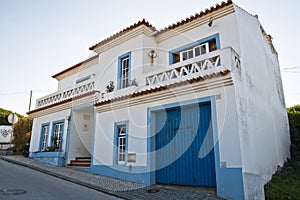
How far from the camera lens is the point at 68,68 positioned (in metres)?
15.7

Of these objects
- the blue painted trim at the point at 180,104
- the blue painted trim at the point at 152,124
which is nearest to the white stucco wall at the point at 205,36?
the blue painted trim at the point at 180,104

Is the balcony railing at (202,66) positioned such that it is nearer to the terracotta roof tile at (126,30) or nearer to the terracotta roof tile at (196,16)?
the terracotta roof tile at (196,16)

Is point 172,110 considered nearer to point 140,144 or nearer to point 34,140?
point 140,144

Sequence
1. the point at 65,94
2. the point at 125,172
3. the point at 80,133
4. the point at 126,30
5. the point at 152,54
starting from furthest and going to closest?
1. the point at 65,94
2. the point at 80,133
3. the point at 126,30
4. the point at 152,54
5. the point at 125,172

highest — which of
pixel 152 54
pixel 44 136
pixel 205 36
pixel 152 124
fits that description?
pixel 205 36

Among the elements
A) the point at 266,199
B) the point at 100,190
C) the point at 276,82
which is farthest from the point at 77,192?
the point at 276,82

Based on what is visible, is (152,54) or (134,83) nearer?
(134,83)

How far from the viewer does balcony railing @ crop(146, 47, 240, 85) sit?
7086mm

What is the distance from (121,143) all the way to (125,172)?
4.16 ft

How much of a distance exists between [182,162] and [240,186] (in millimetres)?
2158

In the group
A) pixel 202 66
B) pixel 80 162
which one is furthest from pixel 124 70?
pixel 80 162

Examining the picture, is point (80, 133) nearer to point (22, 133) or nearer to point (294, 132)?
point (22, 133)

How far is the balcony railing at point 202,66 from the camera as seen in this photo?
709cm

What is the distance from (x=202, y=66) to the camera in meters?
7.69
